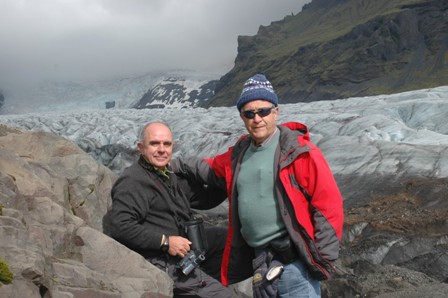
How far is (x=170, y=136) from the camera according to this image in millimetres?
5184

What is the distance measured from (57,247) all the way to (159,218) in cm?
111

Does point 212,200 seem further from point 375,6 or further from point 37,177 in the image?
point 375,6

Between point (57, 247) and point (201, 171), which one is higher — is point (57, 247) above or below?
below

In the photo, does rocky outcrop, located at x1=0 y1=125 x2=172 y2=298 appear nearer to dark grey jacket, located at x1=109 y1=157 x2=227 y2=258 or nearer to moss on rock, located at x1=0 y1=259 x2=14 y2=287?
moss on rock, located at x1=0 y1=259 x2=14 y2=287

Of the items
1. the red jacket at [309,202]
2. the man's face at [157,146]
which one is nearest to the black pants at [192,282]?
the man's face at [157,146]

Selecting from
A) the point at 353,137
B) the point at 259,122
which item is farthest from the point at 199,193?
the point at 353,137

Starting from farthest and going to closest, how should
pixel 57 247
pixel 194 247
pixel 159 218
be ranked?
pixel 159 218 → pixel 194 247 → pixel 57 247

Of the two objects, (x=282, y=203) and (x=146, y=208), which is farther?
(x=146, y=208)

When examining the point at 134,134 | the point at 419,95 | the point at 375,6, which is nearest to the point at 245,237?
the point at 134,134

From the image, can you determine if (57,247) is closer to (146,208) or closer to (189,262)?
(146,208)

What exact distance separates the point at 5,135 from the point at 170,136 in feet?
14.1

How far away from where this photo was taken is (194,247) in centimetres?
493

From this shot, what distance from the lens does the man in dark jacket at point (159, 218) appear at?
4852mm

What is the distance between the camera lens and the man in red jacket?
3.98 metres
